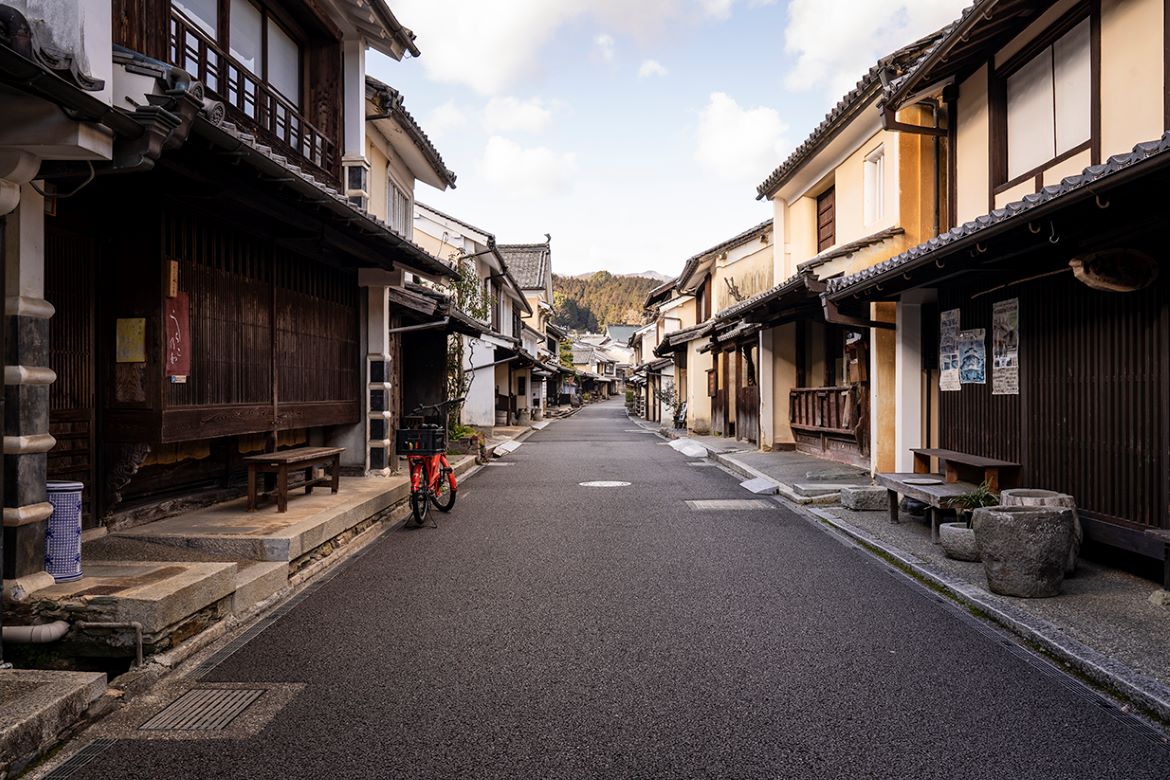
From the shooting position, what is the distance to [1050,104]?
857 centimetres

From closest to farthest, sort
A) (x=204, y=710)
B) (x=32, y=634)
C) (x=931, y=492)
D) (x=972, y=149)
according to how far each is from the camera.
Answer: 1. (x=204, y=710)
2. (x=32, y=634)
3. (x=931, y=492)
4. (x=972, y=149)

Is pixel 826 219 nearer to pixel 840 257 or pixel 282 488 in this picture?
pixel 840 257

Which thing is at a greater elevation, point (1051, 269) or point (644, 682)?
point (1051, 269)

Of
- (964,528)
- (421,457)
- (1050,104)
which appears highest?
(1050,104)

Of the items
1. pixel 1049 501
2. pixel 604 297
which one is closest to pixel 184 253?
pixel 1049 501

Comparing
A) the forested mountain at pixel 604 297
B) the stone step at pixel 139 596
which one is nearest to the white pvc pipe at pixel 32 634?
the stone step at pixel 139 596

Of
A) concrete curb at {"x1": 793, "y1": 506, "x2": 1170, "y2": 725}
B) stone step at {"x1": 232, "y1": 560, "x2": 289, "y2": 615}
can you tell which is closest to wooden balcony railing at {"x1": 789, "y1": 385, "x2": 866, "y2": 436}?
concrete curb at {"x1": 793, "y1": 506, "x2": 1170, "y2": 725}

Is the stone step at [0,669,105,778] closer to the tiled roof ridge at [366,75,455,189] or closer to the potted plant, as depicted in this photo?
the potted plant

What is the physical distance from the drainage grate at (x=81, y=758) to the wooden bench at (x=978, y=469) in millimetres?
8346

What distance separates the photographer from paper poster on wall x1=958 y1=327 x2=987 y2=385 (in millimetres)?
9260

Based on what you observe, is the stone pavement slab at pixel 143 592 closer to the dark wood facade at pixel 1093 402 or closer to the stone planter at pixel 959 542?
the stone planter at pixel 959 542

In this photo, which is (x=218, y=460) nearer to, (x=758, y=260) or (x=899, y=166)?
(x=899, y=166)

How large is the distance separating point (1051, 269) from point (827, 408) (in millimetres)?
9016

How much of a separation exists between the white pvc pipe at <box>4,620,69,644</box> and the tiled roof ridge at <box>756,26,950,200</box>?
11.1m
